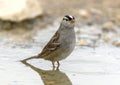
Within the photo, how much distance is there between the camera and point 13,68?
672 centimetres

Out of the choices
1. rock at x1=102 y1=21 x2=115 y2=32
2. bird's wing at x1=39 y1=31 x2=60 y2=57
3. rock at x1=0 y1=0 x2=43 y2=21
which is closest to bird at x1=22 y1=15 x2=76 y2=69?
bird's wing at x1=39 y1=31 x2=60 y2=57

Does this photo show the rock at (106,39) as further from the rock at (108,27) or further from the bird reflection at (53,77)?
the bird reflection at (53,77)

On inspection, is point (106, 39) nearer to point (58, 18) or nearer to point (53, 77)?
point (58, 18)

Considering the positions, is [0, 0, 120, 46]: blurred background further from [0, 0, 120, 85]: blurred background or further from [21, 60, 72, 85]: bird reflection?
[21, 60, 72, 85]: bird reflection

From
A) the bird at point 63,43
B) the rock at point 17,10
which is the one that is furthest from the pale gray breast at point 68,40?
the rock at point 17,10

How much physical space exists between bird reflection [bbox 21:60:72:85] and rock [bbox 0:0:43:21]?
280 cm

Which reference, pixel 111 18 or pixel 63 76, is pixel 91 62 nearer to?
pixel 63 76

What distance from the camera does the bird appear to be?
6730mm

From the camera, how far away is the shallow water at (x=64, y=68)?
621 centimetres

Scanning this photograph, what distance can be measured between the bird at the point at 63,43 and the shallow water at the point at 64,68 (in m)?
0.17

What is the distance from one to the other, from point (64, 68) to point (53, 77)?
1.58 ft

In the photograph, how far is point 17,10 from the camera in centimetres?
960

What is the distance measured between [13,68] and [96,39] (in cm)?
272

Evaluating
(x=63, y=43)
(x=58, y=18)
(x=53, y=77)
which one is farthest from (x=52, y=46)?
(x=58, y=18)
